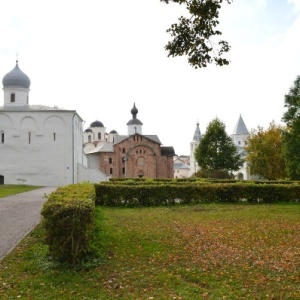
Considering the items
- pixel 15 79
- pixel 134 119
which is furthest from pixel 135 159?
pixel 15 79

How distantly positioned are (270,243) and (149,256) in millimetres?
2953

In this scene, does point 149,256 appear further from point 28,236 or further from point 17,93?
point 17,93

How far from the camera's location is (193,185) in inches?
815

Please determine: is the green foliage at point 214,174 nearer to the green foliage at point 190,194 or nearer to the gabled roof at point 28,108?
the gabled roof at point 28,108

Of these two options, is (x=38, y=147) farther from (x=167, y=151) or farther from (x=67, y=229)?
(x=67, y=229)

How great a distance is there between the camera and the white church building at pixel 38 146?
4700 cm

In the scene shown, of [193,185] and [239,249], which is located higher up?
[193,185]

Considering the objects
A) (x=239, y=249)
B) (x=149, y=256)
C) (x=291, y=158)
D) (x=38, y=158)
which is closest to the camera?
(x=149, y=256)

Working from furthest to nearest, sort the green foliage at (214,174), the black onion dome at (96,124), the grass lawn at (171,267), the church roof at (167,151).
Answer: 1. the black onion dome at (96,124)
2. the church roof at (167,151)
3. the green foliage at (214,174)
4. the grass lawn at (171,267)

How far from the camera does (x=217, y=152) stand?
52.8 metres

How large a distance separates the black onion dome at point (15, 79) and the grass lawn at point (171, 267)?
136 ft

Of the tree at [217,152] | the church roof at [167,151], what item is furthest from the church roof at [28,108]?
the church roof at [167,151]

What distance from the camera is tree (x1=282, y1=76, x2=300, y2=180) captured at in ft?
131

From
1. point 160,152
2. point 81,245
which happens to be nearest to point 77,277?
point 81,245
